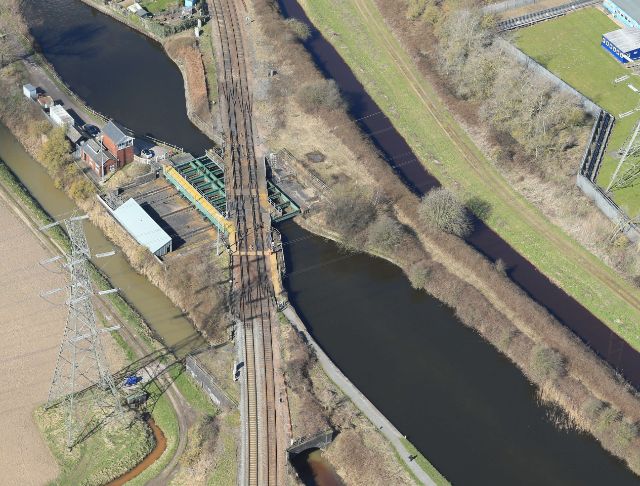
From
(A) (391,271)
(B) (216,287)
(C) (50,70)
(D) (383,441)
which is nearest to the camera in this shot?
(D) (383,441)

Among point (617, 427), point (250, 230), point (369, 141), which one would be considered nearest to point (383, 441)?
point (617, 427)

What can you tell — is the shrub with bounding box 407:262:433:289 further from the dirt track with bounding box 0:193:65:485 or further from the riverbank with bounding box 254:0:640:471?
the dirt track with bounding box 0:193:65:485

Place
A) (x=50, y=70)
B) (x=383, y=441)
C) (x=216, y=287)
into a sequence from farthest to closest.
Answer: (x=50, y=70) < (x=216, y=287) < (x=383, y=441)

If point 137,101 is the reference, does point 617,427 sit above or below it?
below

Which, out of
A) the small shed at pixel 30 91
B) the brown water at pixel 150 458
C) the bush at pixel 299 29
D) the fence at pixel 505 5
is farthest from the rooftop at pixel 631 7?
the brown water at pixel 150 458

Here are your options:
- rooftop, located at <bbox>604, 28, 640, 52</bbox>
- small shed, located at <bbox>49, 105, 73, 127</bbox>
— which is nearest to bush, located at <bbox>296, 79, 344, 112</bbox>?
small shed, located at <bbox>49, 105, 73, 127</bbox>

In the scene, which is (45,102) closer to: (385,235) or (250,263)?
(250,263)

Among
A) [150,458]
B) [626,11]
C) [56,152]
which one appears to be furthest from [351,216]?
[626,11]

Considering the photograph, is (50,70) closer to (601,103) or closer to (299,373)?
(299,373)
